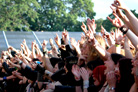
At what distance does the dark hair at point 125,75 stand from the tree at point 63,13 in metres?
38.2

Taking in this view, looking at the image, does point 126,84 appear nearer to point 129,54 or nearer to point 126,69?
point 126,69

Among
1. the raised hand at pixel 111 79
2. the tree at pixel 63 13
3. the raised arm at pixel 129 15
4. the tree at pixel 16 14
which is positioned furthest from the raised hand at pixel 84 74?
the tree at pixel 63 13

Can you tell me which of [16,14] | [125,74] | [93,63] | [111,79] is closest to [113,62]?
[111,79]

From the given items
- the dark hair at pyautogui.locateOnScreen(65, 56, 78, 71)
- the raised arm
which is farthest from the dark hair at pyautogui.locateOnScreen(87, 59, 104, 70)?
the raised arm

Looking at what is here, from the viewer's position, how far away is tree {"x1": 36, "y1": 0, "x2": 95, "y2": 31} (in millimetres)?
43759

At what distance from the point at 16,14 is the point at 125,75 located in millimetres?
35421

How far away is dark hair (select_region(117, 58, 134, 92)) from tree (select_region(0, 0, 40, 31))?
33666 millimetres

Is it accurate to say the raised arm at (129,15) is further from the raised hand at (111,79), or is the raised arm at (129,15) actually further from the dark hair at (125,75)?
the raised hand at (111,79)

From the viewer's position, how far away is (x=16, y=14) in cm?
3772

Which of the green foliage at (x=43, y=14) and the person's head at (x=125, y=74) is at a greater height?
the green foliage at (x=43, y=14)

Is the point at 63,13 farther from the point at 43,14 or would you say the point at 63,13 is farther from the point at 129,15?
the point at 129,15

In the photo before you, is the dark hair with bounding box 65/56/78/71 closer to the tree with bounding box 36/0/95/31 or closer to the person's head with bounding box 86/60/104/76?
the person's head with bounding box 86/60/104/76

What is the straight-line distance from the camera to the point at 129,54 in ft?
13.0

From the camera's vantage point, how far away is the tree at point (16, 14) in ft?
119
